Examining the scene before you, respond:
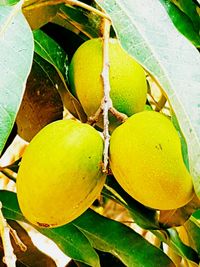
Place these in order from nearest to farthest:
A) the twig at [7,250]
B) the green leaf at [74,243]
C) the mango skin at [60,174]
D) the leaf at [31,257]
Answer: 1. the twig at [7,250]
2. the mango skin at [60,174]
3. the green leaf at [74,243]
4. the leaf at [31,257]

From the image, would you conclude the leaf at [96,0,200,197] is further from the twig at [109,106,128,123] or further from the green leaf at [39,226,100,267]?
the green leaf at [39,226,100,267]

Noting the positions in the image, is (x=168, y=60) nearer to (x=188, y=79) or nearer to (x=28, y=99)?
(x=188, y=79)

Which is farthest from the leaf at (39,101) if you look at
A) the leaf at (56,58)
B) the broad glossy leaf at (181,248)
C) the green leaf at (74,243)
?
the broad glossy leaf at (181,248)

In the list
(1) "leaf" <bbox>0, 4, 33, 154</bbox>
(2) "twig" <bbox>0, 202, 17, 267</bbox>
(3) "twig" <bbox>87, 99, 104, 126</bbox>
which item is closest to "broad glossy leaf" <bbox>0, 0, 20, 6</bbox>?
(1) "leaf" <bbox>0, 4, 33, 154</bbox>

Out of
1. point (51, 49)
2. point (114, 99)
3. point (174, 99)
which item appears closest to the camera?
point (174, 99)

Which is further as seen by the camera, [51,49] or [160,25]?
[51,49]

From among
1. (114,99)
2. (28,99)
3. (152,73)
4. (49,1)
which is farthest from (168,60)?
(28,99)

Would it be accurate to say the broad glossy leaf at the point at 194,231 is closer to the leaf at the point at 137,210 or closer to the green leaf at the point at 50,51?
the leaf at the point at 137,210
